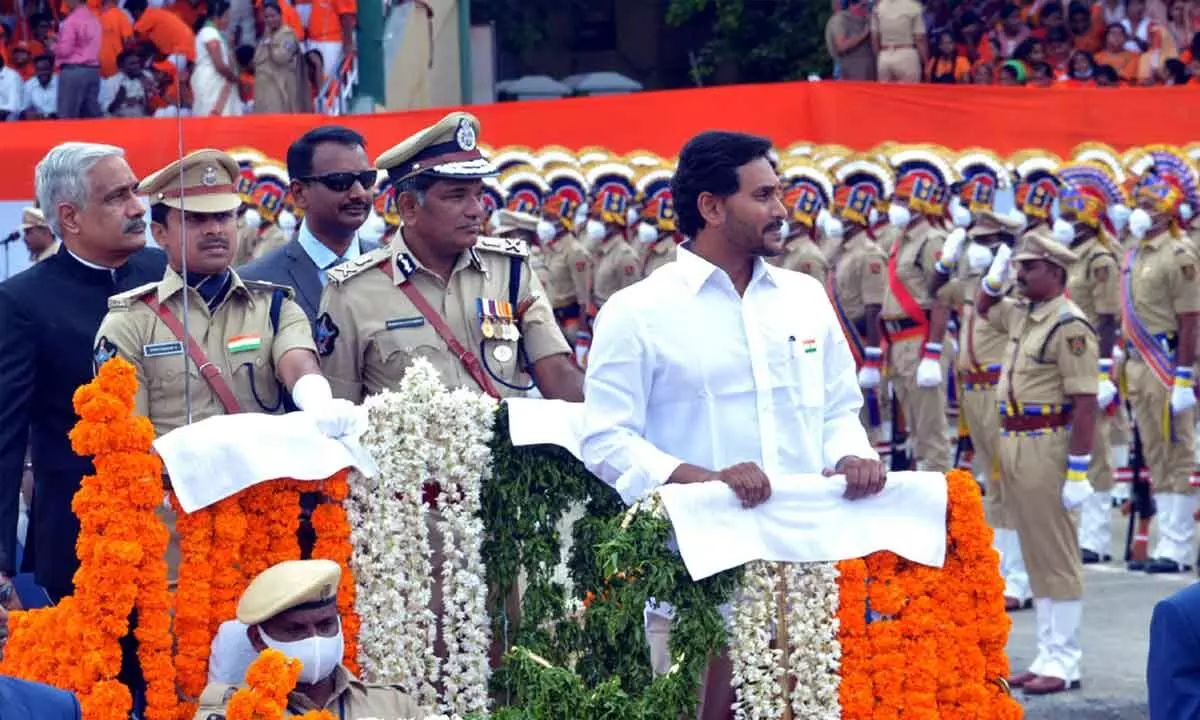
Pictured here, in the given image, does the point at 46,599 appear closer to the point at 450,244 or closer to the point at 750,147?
the point at 450,244

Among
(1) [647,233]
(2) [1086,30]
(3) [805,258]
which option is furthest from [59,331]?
(2) [1086,30]

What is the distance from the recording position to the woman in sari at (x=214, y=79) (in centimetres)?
2100

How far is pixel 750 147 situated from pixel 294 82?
15383 millimetres

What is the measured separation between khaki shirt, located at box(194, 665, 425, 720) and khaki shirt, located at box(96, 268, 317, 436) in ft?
3.21

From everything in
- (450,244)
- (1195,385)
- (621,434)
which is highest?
(450,244)

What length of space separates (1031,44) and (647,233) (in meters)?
5.65

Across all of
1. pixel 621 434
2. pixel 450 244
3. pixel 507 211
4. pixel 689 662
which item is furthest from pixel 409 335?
pixel 507 211

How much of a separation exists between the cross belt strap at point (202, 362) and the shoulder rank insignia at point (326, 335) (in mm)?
473

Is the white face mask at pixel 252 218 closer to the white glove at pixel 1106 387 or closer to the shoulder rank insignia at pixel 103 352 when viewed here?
the white glove at pixel 1106 387

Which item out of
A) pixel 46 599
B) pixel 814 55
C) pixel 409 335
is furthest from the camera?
pixel 814 55

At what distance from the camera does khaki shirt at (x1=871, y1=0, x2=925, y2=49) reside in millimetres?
21766

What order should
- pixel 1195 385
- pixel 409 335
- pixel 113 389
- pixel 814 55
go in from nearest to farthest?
1. pixel 113 389
2. pixel 409 335
3. pixel 1195 385
4. pixel 814 55

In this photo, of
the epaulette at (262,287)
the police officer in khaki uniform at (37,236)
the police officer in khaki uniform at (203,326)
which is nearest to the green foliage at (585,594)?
the police officer in khaki uniform at (203,326)

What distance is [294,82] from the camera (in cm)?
2114
